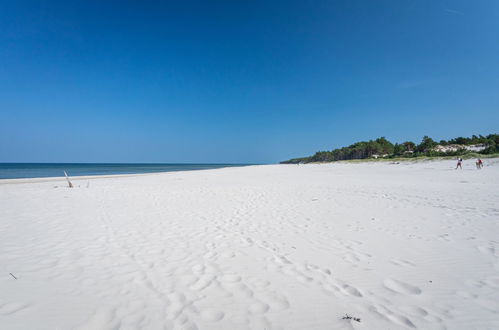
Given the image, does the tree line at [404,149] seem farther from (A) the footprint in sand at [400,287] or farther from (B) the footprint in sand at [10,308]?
(B) the footprint in sand at [10,308]

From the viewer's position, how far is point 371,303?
2789 millimetres

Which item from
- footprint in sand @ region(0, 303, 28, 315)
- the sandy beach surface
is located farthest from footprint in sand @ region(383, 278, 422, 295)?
footprint in sand @ region(0, 303, 28, 315)

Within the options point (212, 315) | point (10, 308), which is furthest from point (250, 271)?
point (10, 308)

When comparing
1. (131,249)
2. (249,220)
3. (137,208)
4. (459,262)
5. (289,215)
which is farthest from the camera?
(137,208)

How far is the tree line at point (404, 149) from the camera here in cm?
4100

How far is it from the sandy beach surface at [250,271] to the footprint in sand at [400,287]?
2cm

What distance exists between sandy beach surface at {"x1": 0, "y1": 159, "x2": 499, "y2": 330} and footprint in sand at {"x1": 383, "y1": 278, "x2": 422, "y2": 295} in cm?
2

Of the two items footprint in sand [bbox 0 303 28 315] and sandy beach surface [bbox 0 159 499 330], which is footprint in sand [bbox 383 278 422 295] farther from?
footprint in sand [bbox 0 303 28 315]

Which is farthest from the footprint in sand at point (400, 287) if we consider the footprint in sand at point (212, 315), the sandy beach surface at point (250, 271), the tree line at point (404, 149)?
the tree line at point (404, 149)

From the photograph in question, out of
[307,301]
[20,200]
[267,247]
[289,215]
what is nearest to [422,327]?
[307,301]

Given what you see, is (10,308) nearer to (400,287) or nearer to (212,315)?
(212,315)

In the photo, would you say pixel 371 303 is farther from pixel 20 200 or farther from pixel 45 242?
pixel 20 200

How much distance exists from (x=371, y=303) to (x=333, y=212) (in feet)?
16.1

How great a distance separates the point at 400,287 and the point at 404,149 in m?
68.5
